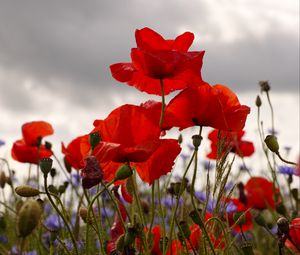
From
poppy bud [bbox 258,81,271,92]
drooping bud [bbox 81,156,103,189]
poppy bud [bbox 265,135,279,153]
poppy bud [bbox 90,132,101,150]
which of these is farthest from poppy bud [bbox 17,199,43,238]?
poppy bud [bbox 258,81,271,92]

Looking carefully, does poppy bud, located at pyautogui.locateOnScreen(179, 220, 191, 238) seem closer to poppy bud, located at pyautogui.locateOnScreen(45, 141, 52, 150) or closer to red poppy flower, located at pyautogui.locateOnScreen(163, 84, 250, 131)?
red poppy flower, located at pyautogui.locateOnScreen(163, 84, 250, 131)

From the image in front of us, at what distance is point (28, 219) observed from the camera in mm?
856

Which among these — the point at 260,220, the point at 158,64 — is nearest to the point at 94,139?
the point at 158,64

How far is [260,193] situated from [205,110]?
1.34 meters

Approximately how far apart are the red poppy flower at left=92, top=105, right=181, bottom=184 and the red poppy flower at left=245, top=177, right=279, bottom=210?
1324 millimetres

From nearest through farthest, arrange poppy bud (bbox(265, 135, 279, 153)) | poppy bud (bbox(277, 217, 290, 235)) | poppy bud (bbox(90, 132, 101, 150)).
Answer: poppy bud (bbox(90, 132, 101, 150)), poppy bud (bbox(277, 217, 290, 235)), poppy bud (bbox(265, 135, 279, 153))

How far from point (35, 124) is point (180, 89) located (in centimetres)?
118

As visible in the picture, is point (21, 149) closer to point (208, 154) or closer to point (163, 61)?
point (208, 154)

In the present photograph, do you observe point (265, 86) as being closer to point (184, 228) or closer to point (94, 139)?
point (184, 228)

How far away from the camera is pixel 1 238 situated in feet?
9.12

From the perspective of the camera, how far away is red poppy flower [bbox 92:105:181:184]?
1182mm

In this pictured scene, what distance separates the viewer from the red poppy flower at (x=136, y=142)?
1182 millimetres

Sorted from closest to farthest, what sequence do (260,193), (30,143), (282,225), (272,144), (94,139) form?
(94,139)
(282,225)
(272,144)
(30,143)
(260,193)

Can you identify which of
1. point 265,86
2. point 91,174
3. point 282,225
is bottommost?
point 282,225
